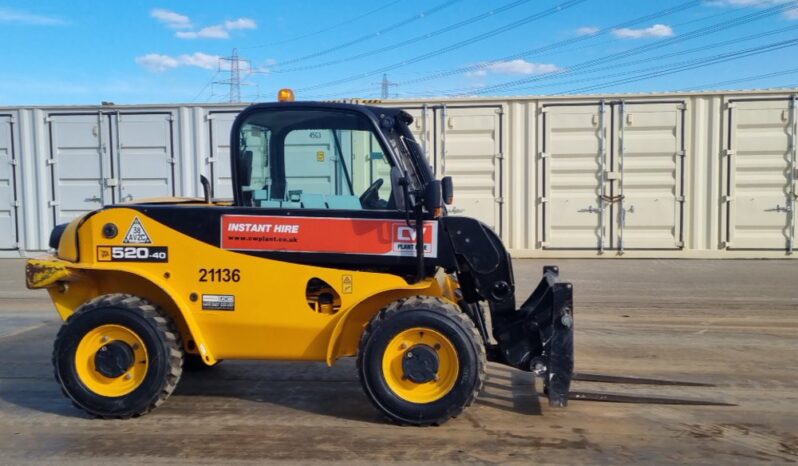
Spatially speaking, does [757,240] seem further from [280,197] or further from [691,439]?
[280,197]

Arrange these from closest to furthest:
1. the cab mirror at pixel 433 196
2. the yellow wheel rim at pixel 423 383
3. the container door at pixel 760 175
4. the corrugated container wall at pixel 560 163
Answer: the cab mirror at pixel 433 196
the yellow wheel rim at pixel 423 383
the container door at pixel 760 175
the corrugated container wall at pixel 560 163

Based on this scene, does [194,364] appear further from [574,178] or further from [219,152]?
[574,178]

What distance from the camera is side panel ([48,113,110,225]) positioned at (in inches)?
547

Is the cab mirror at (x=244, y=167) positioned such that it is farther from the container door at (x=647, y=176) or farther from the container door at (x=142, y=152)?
the container door at (x=647, y=176)

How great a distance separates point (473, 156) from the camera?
537 inches

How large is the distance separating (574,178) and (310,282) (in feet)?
30.7

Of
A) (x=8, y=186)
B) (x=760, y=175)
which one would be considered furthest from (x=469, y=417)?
(x=8, y=186)

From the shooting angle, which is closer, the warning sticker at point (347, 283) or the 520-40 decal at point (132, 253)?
the warning sticker at point (347, 283)

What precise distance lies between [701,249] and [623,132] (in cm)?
260

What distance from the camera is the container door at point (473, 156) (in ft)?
44.4

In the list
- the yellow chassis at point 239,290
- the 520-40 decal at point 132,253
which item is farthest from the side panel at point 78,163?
the 520-40 decal at point 132,253

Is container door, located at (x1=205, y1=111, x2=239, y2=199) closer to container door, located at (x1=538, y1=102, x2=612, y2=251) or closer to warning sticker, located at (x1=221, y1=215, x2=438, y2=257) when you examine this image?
container door, located at (x1=538, y1=102, x2=612, y2=251)

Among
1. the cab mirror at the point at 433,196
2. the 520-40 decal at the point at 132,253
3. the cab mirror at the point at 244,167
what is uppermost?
→ the cab mirror at the point at 244,167

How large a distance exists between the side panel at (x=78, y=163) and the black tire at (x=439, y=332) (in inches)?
420
